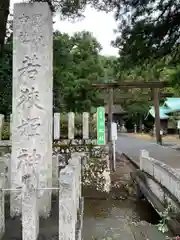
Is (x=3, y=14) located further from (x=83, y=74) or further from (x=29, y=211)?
(x=83, y=74)

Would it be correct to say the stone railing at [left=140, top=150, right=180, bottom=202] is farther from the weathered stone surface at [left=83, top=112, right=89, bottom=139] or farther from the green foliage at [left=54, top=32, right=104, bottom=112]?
the green foliage at [left=54, top=32, right=104, bottom=112]

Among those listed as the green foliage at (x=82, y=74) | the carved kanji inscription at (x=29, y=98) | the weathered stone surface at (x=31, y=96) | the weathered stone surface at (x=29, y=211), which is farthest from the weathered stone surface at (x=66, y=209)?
the green foliage at (x=82, y=74)

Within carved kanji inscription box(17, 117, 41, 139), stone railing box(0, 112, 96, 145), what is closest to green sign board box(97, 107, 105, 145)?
stone railing box(0, 112, 96, 145)

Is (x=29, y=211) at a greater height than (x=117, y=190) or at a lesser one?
greater

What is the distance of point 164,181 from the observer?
584cm

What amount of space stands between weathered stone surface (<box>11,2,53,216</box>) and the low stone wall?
6.84ft

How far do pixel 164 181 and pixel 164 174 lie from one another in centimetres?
14

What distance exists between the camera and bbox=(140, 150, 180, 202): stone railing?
5.06 metres

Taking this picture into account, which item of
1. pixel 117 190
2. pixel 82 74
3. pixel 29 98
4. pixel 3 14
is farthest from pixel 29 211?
pixel 82 74

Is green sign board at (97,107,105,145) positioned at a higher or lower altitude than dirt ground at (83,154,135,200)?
higher

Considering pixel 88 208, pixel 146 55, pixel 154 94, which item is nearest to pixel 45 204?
pixel 88 208

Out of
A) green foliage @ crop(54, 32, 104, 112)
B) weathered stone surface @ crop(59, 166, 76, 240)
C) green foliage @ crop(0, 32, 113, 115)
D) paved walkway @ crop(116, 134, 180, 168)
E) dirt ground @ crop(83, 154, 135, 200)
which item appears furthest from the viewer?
green foliage @ crop(54, 32, 104, 112)

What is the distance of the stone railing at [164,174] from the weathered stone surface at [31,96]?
6.90ft

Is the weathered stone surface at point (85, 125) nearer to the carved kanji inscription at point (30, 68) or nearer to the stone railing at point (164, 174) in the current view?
the stone railing at point (164, 174)
